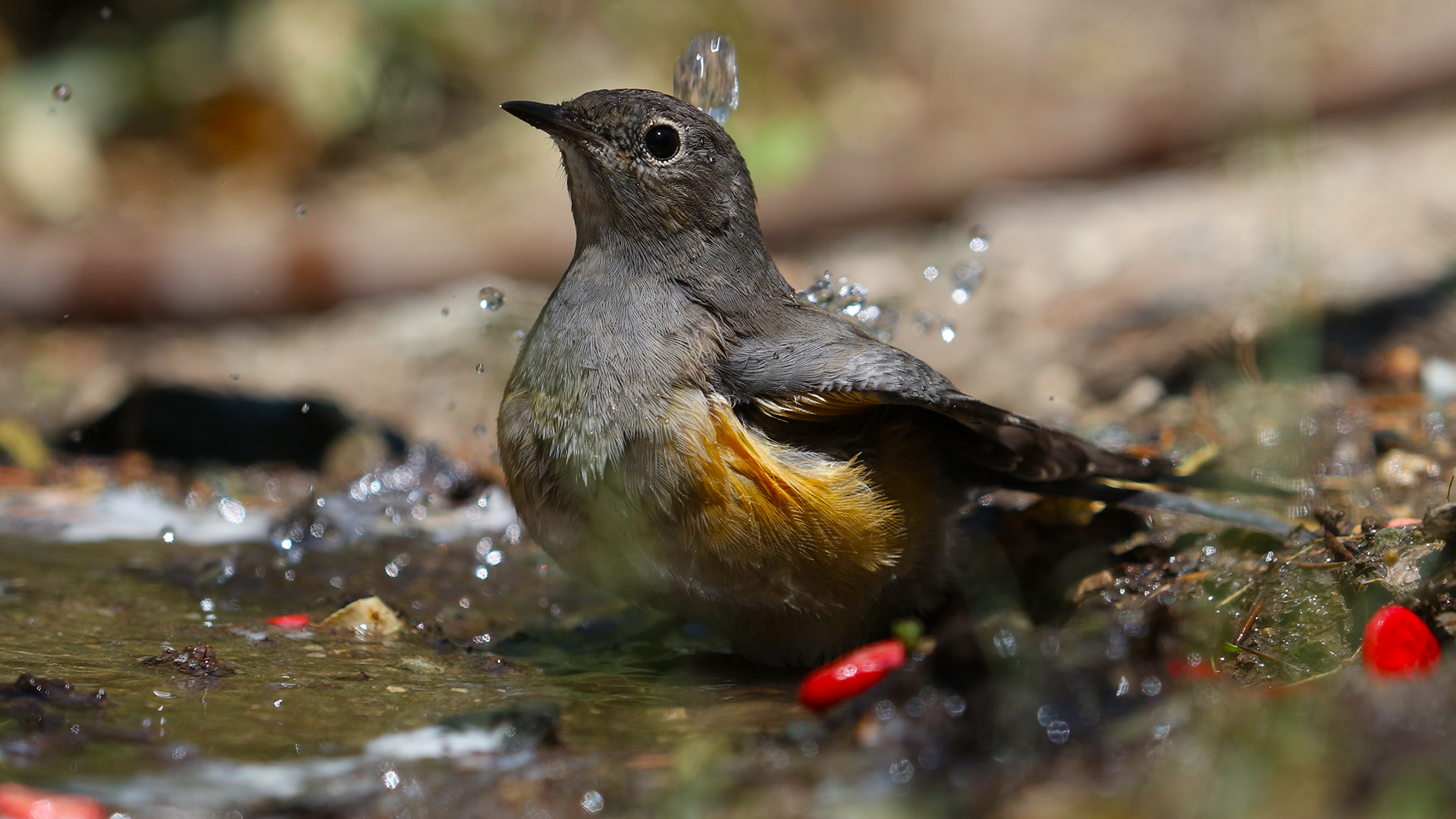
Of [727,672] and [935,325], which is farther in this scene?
[935,325]

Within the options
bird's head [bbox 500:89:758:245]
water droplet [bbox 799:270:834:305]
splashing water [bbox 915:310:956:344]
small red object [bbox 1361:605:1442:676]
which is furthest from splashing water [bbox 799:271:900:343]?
small red object [bbox 1361:605:1442:676]

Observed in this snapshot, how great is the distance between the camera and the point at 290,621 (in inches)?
162

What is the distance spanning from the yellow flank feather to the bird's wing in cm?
15

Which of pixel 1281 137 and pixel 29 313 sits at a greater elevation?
pixel 29 313

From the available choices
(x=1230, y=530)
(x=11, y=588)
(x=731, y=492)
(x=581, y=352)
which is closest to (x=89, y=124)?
(x=11, y=588)

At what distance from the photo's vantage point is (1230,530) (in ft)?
14.2

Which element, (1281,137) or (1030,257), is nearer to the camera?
(1281,137)

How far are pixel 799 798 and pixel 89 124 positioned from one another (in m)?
9.95

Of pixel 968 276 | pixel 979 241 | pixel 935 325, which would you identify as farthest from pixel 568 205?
pixel 935 325

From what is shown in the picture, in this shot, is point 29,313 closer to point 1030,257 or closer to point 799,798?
point 1030,257

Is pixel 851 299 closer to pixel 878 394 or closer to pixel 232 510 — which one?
pixel 878 394

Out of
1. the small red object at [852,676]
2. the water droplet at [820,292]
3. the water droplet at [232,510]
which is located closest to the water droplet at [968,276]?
the water droplet at [820,292]

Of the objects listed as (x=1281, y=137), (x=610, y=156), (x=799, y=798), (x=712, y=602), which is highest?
(x=610, y=156)

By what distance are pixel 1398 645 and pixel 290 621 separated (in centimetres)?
322
